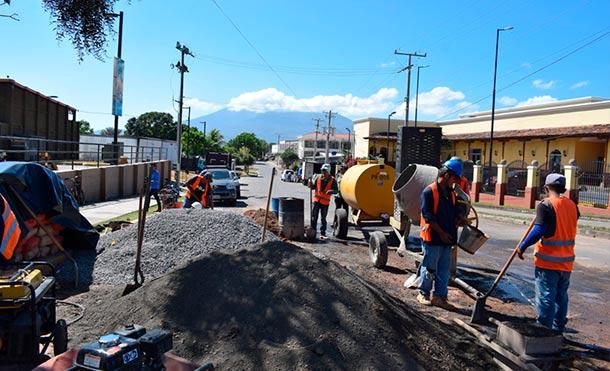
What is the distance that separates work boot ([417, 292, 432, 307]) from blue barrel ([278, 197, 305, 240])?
222 inches

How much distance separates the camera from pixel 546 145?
1539 inches

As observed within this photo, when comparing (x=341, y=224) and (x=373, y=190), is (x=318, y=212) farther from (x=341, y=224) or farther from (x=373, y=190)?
(x=373, y=190)

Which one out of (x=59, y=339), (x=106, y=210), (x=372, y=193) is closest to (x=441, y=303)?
(x=59, y=339)

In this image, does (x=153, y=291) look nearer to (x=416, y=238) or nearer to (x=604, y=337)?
(x=604, y=337)

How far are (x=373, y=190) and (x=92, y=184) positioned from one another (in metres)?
12.6

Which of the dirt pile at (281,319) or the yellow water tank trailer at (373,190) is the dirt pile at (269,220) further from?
the dirt pile at (281,319)

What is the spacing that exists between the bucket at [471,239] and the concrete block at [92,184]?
49.9ft

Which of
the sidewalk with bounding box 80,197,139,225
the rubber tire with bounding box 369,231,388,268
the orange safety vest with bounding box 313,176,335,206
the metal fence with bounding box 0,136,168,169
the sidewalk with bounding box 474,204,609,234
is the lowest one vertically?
the sidewalk with bounding box 474,204,609,234

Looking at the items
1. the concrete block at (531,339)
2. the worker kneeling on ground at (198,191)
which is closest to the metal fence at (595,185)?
the worker kneeling on ground at (198,191)

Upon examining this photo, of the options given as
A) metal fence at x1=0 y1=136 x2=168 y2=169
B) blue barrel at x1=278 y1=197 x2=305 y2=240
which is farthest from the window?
blue barrel at x1=278 y1=197 x2=305 y2=240

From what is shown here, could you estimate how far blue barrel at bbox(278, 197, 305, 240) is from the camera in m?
12.8

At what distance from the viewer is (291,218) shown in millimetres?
12820

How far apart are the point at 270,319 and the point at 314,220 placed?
9260mm

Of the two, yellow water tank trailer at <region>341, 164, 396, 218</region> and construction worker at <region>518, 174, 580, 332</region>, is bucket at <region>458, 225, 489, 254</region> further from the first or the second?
yellow water tank trailer at <region>341, 164, 396, 218</region>
